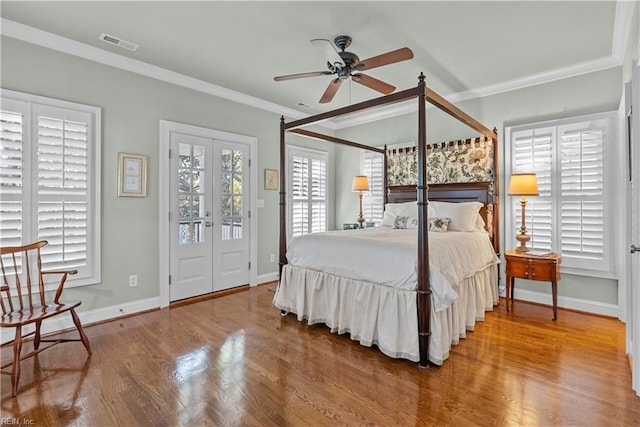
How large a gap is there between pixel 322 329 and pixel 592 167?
11.1 ft

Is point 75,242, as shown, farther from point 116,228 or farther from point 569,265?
point 569,265

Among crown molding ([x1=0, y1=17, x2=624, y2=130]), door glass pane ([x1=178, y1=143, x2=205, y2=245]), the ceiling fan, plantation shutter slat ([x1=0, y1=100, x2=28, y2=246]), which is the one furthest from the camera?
door glass pane ([x1=178, y1=143, x2=205, y2=245])

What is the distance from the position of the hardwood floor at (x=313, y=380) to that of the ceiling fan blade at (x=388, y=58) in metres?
2.36

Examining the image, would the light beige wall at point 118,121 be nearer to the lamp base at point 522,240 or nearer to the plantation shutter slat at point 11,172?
the plantation shutter slat at point 11,172

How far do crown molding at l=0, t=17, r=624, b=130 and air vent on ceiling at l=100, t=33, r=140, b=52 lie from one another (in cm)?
24

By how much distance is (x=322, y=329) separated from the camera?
3.14 meters

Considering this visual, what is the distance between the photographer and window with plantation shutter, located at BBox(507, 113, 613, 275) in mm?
3404

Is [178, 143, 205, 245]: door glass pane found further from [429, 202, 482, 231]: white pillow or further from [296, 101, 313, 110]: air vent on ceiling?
[429, 202, 482, 231]: white pillow

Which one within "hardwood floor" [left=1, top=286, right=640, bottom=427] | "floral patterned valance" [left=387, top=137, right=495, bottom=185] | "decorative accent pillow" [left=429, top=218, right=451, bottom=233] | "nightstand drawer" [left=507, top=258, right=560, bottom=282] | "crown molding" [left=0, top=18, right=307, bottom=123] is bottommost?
"hardwood floor" [left=1, top=286, right=640, bottom=427]

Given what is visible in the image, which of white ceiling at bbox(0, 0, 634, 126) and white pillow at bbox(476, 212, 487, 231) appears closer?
white ceiling at bbox(0, 0, 634, 126)

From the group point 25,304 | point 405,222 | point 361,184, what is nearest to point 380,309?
point 405,222

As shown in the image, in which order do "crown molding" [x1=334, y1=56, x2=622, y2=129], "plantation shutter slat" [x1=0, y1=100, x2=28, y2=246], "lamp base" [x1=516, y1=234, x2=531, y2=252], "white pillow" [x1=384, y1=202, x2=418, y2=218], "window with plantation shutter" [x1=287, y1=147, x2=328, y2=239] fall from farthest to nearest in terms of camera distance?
"window with plantation shutter" [x1=287, y1=147, x2=328, y2=239] < "white pillow" [x1=384, y1=202, x2=418, y2=218] < "lamp base" [x1=516, y1=234, x2=531, y2=252] < "crown molding" [x1=334, y1=56, x2=622, y2=129] < "plantation shutter slat" [x1=0, y1=100, x2=28, y2=246]

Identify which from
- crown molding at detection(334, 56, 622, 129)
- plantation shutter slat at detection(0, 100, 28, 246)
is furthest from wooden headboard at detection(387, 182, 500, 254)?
plantation shutter slat at detection(0, 100, 28, 246)

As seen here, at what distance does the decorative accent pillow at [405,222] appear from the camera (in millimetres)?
4086
